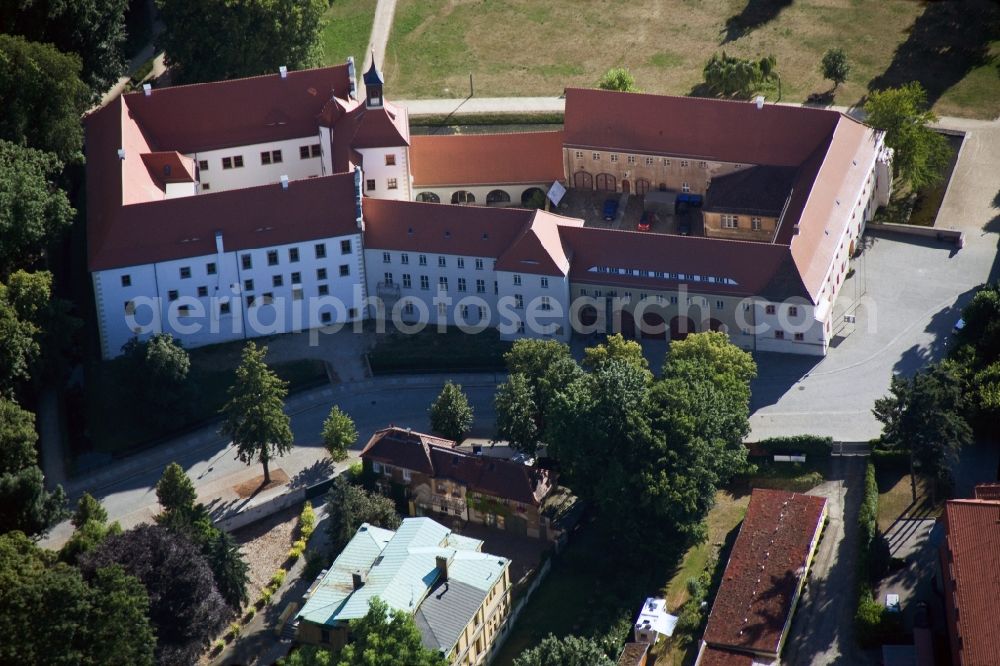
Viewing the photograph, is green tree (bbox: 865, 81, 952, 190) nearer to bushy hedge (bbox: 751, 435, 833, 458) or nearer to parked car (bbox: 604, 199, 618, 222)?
parked car (bbox: 604, 199, 618, 222)

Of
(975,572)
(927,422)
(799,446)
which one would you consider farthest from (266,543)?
(975,572)

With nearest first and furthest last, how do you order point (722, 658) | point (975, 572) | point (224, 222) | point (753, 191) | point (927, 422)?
1. point (975, 572)
2. point (722, 658)
3. point (927, 422)
4. point (224, 222)
5. point (753, 191)

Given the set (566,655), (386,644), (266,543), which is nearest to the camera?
(386,644)

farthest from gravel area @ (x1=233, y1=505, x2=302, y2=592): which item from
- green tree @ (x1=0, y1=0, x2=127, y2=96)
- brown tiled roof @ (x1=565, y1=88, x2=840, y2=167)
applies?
green tree @ (x1=0, y1=0, x2=127, y2=96)

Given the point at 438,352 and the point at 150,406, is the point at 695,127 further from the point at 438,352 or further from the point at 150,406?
the point at 150,406

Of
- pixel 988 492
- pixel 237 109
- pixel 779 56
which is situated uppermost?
pixel 779 56

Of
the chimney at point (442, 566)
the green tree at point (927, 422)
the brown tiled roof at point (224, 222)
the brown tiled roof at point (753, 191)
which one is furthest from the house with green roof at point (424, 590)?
the brown tiled roof at point (753, 191)

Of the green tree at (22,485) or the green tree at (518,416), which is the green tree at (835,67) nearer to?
the green tree at (518,416)
